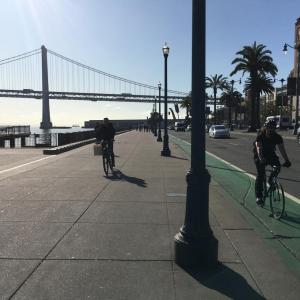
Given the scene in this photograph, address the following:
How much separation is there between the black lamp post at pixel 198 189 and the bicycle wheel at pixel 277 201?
3.09 metres

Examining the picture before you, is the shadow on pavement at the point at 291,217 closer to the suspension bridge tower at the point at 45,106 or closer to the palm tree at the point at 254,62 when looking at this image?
the palm tree at the point at 254,62

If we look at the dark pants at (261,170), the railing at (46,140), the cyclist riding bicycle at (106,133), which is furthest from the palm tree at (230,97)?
the dark pants at (261,170)

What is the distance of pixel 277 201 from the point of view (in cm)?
859

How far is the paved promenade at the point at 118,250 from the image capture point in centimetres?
483

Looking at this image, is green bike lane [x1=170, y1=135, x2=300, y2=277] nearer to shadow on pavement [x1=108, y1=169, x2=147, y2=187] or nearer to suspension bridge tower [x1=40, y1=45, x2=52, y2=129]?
shadow on pavement [x1=108, y1=169, x2=147, y2=187]

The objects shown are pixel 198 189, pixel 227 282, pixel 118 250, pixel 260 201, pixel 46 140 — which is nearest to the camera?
pixel 227 282

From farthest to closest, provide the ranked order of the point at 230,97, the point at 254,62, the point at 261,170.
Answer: the point at 230,97, the point at 254,62, the point at 261,170

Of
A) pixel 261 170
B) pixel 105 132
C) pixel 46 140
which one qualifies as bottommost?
pixel 46 140

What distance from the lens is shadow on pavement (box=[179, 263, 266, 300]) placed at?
473 cm

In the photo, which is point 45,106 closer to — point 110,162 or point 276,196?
point 110,162

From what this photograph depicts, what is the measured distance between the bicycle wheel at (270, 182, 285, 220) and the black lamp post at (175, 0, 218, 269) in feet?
10.1

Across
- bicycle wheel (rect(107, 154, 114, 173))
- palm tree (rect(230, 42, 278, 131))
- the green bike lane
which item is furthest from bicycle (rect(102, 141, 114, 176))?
palm tree (rect(230, 42, 278, 131))

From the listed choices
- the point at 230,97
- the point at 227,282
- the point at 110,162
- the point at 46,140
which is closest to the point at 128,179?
the point at 110,162

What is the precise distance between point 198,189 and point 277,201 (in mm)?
3439
